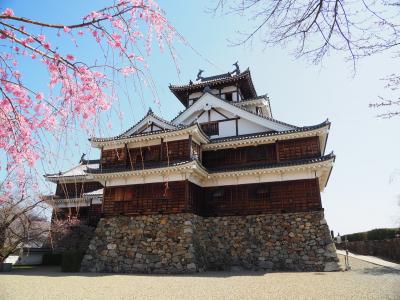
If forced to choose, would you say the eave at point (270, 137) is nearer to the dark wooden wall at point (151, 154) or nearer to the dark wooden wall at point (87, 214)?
the dark wooden wall at point (151, 154)

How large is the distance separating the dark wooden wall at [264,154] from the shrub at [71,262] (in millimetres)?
8669

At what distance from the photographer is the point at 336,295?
7688 millimetres

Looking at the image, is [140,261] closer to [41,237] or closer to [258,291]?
[258,291]

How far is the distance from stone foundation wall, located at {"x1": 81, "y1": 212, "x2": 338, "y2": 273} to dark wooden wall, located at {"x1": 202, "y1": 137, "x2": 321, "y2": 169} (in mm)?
3066

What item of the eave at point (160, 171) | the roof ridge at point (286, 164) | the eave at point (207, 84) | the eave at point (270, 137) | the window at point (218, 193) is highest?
the eave at point (207, 84)

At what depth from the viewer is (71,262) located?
51.1 ft

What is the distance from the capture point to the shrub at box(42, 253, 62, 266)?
21.7 meters

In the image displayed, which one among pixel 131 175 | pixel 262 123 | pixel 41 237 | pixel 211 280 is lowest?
pixel 211 280

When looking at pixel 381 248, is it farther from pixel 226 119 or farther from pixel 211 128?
pixel 211 128

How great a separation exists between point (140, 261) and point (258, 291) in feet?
25.3

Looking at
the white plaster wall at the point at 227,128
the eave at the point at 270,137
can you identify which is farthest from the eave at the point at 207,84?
the eave at the point at 270,137

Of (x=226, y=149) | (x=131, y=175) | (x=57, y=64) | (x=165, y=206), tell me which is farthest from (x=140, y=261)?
(x=57, y=64)

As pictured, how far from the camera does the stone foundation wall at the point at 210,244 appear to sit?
46.1 feet

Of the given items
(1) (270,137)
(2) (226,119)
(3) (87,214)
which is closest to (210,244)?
(1) (270,137)
